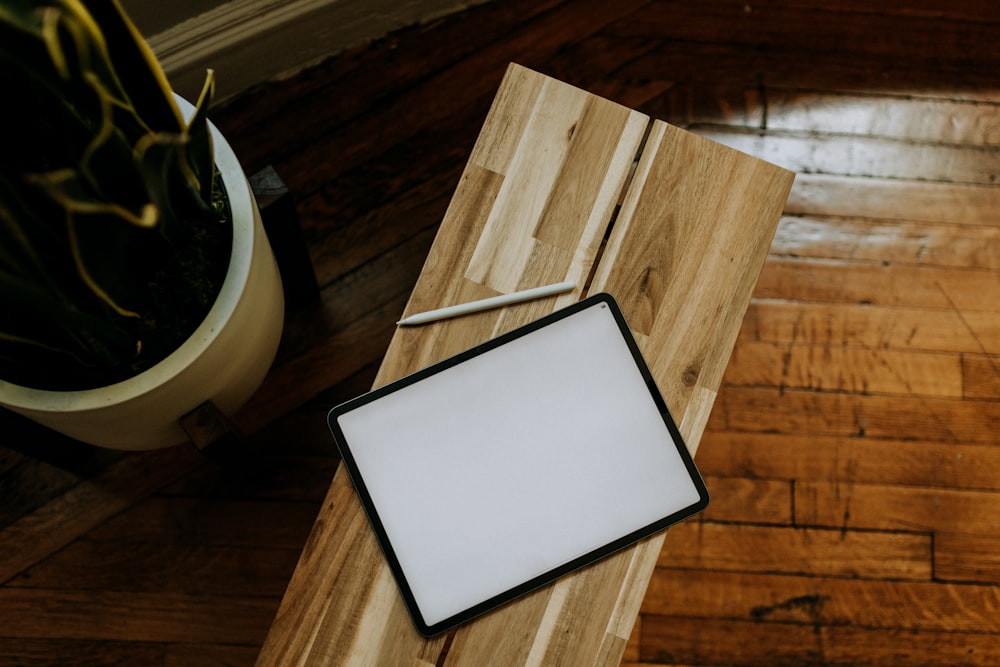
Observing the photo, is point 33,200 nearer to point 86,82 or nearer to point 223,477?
A: point 86,82

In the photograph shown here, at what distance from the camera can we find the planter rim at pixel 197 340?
833mm

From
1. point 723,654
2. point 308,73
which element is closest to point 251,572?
point 723,654

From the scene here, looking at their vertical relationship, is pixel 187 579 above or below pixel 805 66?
below

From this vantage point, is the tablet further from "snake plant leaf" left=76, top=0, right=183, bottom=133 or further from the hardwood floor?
the hardwood floor

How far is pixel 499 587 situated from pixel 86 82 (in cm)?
59

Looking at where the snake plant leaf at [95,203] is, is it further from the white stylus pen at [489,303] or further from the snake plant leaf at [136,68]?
the white stylus pen at [489,303]

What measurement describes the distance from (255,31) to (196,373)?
0.83 m

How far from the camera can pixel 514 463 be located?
2.77 ft

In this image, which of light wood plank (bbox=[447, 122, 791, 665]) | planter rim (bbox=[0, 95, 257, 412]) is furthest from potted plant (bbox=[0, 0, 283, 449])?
light wood plank (bbox=[447, 122, 791, 665])

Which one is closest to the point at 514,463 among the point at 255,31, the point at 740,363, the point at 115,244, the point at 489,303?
the point at 489,303

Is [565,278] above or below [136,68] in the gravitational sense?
below

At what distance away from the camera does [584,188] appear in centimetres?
91

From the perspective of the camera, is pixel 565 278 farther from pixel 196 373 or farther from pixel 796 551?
pixel 796 551

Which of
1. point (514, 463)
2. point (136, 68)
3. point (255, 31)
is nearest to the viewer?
point (136, 68)
